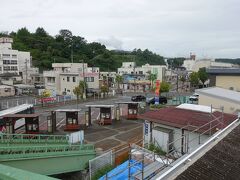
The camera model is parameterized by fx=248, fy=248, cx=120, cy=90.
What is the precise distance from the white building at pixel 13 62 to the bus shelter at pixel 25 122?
38189 mm

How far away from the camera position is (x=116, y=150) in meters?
16.7

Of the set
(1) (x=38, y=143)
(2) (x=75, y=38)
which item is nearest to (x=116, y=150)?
(1) (x=38, y=143)

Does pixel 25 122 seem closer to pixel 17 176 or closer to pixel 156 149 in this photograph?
pixel 156 149

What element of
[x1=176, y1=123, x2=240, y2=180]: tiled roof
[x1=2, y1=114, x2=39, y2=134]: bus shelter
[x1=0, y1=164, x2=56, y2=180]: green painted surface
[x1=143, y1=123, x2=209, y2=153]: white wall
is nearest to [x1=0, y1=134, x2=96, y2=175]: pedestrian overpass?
[x1=143, y1=123, x2=209, y2=153]: white wall

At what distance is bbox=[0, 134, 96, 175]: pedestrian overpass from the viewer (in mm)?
10750

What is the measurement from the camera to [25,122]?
782 inches

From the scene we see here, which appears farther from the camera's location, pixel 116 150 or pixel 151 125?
pixel 116 150

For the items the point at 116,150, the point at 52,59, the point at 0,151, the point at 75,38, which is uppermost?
the point at 75,38

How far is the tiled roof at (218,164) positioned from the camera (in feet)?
23.3

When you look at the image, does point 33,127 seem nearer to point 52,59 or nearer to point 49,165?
point 49,165

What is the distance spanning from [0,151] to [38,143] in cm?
263

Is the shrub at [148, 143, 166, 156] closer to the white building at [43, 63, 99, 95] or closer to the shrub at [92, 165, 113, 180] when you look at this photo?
the shrub at [92, 165, 113, 180]

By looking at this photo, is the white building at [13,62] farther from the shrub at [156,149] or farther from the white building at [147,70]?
the shrub at [156,149]

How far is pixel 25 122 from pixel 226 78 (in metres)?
20.1
